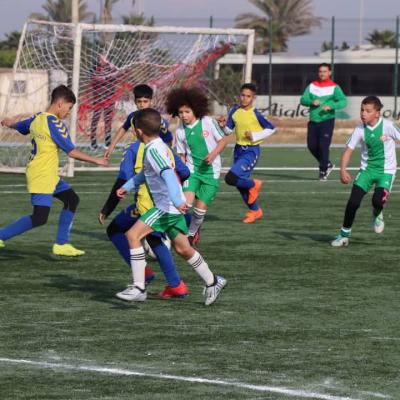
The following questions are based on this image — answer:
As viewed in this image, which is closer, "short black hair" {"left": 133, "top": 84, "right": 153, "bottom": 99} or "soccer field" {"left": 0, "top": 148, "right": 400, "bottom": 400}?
"soccer field" {"left": 0, "top": 148, "right": 400, "bottom": 400}

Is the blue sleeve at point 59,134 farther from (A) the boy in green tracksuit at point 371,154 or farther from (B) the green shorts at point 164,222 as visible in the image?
(A) the boy in green tracksuit at point 371,154

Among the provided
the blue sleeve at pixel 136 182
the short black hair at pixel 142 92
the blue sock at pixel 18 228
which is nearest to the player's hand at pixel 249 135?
the short black hair at pixel 142 92

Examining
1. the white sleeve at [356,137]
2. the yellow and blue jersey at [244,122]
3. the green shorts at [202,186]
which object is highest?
the white sleeve at [356,137]

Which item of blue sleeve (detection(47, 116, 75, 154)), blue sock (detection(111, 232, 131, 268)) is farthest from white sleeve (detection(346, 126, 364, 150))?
blue sock (detection(111, 232, 131, 268))

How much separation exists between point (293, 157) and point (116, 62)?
20.9 ft

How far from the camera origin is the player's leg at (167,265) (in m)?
9.46

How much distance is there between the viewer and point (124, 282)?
10.5 meters

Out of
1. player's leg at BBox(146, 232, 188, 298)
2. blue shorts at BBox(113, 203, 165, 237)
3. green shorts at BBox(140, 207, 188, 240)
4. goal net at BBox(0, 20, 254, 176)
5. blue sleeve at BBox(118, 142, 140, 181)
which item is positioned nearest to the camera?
green shorts at BBox(140, 207, 188, 240)

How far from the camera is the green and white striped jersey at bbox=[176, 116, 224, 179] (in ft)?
43.1

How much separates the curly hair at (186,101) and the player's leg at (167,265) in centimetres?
270

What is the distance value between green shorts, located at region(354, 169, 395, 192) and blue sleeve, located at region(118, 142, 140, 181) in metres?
3.16

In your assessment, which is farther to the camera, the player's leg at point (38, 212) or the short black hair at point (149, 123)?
the player's leg at point (38, 212)

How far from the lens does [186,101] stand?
12.0 m

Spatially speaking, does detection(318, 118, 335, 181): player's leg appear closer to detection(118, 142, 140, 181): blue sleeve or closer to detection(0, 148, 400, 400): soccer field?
detection(0, 148, 400, 400): soccer field
